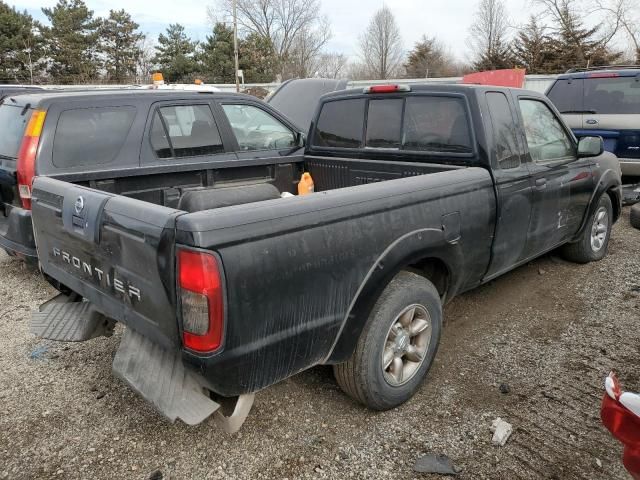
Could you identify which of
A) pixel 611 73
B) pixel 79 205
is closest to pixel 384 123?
pixel 79 205

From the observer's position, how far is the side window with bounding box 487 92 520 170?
3512mm

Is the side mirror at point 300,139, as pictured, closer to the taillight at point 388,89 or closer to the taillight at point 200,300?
the taillight at point 388,89

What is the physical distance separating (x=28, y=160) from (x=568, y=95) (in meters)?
7.76

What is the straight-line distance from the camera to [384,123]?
3.96 meters

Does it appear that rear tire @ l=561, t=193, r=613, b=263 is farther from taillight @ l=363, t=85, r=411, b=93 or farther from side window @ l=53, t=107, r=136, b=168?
side window @ l=53, t=107, r=136, b=168

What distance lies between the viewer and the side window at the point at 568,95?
796 cm

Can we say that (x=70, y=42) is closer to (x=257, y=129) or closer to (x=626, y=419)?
(x=257, y=129)

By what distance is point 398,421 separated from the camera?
9.38ft

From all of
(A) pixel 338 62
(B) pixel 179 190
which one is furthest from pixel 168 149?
(A) pixel 338 62

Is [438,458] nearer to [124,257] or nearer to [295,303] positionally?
[295,303]

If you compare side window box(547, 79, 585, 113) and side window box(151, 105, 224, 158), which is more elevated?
side window box(547, 79, 585, 113)

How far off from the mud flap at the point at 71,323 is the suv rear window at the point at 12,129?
2.05m

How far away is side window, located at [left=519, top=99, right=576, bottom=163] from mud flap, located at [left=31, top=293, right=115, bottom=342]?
10.8ft

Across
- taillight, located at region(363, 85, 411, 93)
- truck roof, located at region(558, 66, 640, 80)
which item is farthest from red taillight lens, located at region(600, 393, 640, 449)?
truck roof, located at region(558, 66, 640, 80)
